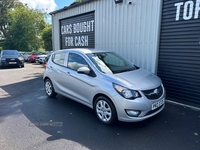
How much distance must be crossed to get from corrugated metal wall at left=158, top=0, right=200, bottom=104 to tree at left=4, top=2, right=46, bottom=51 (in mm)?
31006

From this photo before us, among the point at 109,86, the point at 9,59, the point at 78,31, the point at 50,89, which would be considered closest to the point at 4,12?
the point at 9,59

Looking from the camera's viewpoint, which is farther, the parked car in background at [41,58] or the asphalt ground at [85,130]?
the parked car in background at [41,58]

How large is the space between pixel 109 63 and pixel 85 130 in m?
1.72

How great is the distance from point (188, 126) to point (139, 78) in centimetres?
147

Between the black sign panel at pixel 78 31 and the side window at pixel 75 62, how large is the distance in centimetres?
355

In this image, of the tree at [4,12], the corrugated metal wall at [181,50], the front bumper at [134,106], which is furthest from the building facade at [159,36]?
the tree at [4,12]

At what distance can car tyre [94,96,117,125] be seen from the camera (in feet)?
10.8

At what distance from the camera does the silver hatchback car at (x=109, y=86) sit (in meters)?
3.13

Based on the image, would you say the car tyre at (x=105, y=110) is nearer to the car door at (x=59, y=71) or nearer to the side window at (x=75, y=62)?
the side window at (x=75, y=62)

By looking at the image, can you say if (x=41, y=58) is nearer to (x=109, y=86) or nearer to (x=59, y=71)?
(x=59, y=71)

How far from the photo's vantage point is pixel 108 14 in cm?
667

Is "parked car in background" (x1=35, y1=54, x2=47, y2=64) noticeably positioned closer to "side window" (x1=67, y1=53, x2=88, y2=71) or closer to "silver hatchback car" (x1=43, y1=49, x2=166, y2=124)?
"silver hatchback car" (x1=43, y1=49, x2=166, y2=124)

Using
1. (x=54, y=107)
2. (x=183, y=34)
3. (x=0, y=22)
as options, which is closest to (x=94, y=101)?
(x=54, y=107)

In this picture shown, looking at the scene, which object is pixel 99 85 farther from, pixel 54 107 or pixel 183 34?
pixel 183 34
